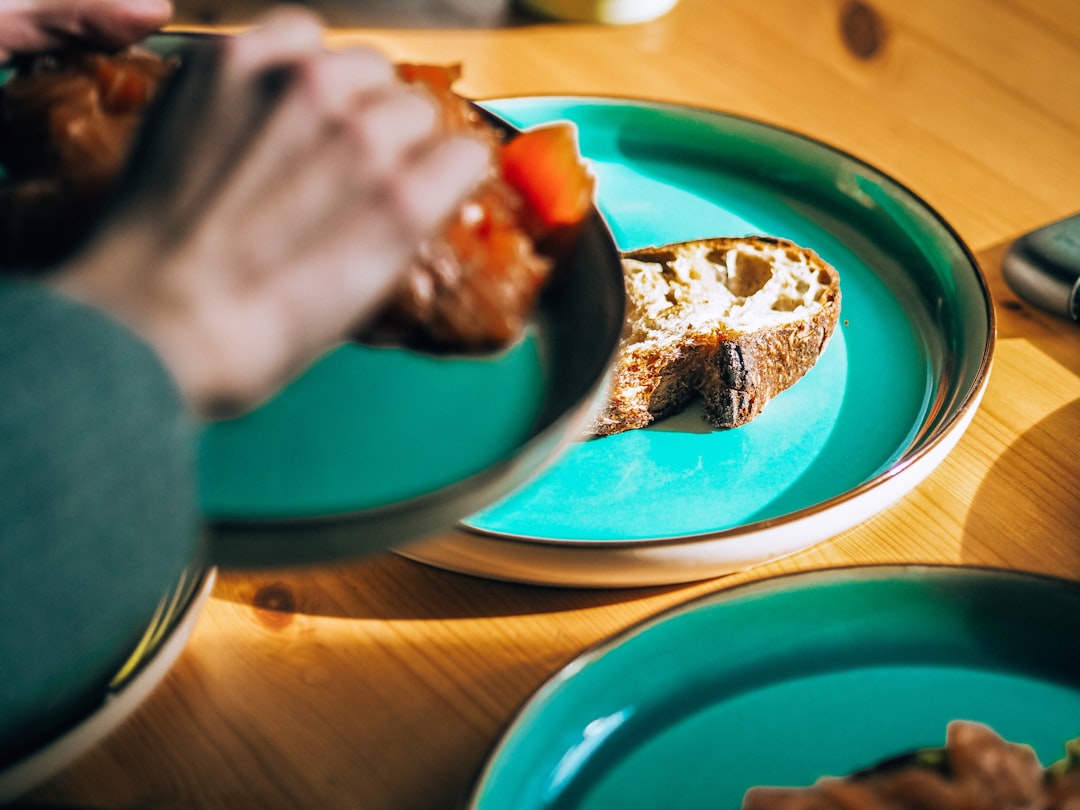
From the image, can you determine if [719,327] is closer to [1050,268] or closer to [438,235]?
[1050,268]

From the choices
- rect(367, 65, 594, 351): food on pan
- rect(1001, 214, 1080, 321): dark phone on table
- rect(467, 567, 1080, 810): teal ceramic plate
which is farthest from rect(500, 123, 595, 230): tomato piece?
rect(1001, 214, 1080, 321): dark phone on table

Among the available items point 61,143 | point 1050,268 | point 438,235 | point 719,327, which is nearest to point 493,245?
point 438,235

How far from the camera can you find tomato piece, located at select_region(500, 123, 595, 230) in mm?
666

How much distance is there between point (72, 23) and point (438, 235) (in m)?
0.31

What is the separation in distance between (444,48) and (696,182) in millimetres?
601

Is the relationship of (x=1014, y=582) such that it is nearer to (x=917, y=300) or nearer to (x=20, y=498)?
(x=917, y=300)

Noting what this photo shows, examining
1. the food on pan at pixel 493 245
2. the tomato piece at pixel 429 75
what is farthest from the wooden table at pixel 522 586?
the tomato piece at pixel 429 75

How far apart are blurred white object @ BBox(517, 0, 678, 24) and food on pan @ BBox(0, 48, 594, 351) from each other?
4.42 feet

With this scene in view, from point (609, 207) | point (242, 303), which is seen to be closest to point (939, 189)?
point (609, 207)

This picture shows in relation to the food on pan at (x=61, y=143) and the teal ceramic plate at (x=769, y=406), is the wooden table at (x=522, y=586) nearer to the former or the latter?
the teal ceramic plate at (x=769, y=406)

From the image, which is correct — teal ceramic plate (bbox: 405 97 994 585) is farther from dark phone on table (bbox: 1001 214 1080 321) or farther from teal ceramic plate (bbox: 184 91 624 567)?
teal ceramic plate (bbox: 184 91 624 567)

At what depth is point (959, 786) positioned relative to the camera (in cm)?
71

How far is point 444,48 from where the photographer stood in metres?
1.83

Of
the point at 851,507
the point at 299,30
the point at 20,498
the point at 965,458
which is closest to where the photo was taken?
the point at 20,498
